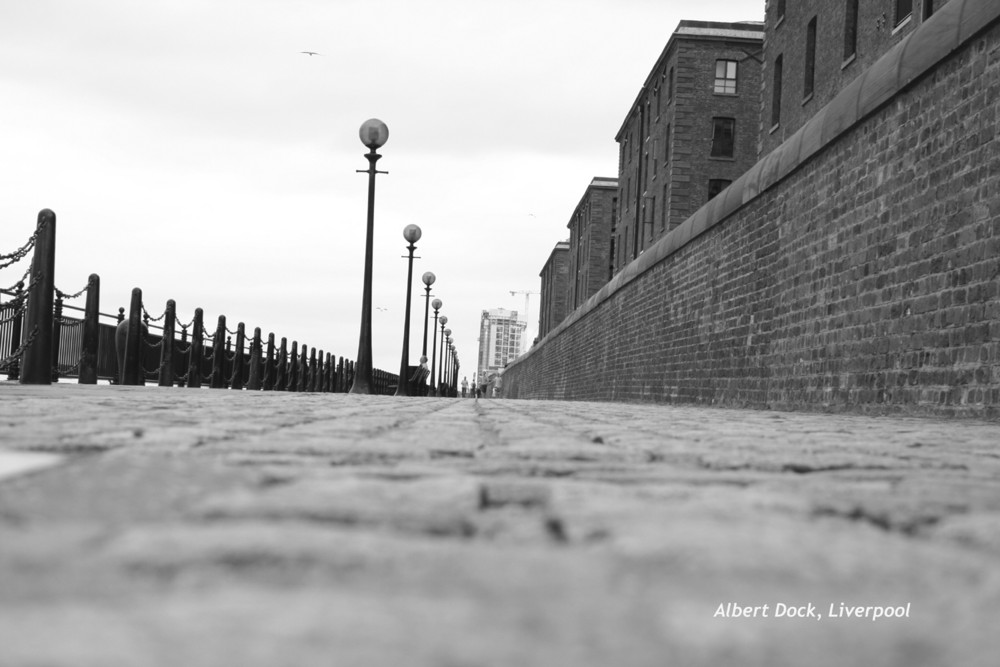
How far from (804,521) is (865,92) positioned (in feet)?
31.4

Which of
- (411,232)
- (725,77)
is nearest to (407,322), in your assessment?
(411,232)

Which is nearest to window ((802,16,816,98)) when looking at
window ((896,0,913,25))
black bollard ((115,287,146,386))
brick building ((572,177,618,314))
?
window ((896,0,913,25))

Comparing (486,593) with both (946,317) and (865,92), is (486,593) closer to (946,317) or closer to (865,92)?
(946,317)

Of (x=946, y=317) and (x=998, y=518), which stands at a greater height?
(x=946, y=317)

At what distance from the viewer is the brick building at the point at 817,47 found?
18.5m

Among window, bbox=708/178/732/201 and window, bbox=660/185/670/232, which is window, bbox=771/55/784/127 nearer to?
window, bbox=660/185/670/232

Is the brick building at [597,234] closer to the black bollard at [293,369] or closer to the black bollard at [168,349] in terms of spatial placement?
the black bollard at [293,369]

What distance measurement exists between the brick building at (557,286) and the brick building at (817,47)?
1854 inches

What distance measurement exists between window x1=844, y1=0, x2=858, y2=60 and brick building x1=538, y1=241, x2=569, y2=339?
51896 mm

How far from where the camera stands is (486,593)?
1.30 m

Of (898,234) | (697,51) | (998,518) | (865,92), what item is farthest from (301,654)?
(697,51)

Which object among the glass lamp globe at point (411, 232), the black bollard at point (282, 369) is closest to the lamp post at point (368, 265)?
the glass lamp globe at point (411, 232)

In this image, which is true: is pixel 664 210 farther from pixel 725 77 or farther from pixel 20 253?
pixel 20 253

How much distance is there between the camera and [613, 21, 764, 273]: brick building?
3734 centimetres
